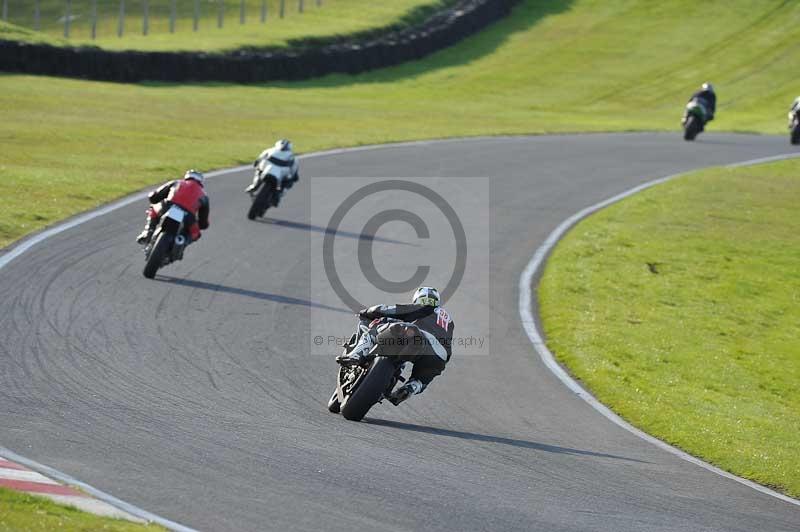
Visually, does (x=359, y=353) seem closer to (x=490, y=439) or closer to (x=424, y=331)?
(x=424, y=331)

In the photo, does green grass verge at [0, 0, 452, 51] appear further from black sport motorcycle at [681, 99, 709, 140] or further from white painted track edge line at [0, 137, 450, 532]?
black sport motorcycle at [681, 99, 709, 140]

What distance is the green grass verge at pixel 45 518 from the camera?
6604mm

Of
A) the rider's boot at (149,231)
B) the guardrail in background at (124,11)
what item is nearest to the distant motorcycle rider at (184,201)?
the rider's boot at (149,231)

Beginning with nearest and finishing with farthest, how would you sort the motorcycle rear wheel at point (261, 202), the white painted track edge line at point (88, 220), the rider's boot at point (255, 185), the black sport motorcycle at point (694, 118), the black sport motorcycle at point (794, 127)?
the white painted track edge line at point (88, 220)
the motorcycle rear wheel at point (261, 202)
the rider's boot at point (255, 185)
the black sport motorcycle at point (694, 118)
the black sport motorcycle at point (794, 127)

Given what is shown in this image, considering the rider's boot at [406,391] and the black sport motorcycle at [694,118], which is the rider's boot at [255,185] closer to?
the rider's boot at [406,391]

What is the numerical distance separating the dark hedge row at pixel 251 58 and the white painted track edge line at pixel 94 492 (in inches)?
1133

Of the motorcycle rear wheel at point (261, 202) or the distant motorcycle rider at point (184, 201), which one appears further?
the motorcycle rear wheel at point (261, 202)

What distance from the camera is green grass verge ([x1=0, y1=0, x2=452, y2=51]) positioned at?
149 feet

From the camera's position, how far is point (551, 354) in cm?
1457

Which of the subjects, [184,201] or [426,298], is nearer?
[426,298]

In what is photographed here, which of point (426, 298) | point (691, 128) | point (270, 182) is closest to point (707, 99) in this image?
point (691, 128)

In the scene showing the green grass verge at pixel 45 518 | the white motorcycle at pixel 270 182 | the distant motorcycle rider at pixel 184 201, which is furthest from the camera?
the white motorcycle at pixel 270 182

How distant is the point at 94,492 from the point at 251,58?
36099 millimetres

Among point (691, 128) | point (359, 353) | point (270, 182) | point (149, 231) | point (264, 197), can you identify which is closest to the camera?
point (359, 353)
